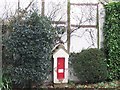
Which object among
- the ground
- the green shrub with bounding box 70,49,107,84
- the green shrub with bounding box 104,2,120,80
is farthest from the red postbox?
the green shrub with bounding box 104,2,120,80

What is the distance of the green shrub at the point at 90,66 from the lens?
1020 centimetres

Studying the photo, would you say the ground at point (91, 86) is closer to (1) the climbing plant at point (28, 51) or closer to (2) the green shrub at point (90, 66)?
(2) the green shrub at point (90, 66)

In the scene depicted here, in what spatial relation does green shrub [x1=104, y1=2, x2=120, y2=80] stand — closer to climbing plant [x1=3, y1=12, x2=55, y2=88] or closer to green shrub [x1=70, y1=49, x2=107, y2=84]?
green shrub [x1=70, y1=49, x2=107, y2=84]

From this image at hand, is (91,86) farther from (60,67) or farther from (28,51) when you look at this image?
(28,51)

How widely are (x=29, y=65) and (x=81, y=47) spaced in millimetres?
1895

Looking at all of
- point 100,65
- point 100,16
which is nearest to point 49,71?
point 100,65

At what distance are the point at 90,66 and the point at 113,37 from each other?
1.10 meters

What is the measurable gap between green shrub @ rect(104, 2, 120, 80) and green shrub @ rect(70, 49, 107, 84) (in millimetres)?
318

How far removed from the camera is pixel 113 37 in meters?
10.5

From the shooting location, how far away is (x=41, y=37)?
31.6ft

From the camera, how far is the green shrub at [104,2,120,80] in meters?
10.5

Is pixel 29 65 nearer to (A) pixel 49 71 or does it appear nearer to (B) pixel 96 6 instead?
(A) pixel 49 71

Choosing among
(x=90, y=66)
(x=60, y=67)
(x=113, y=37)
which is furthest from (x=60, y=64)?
(x=113, y=37)

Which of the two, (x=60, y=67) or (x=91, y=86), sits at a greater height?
(x=60, y=67)
